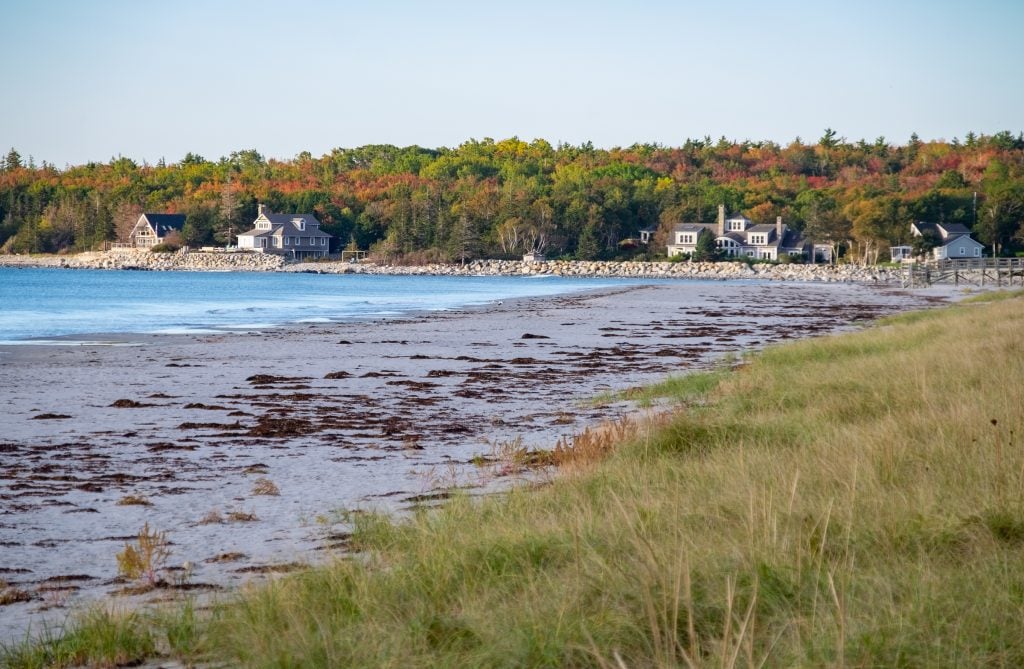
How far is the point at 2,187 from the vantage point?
172 metres

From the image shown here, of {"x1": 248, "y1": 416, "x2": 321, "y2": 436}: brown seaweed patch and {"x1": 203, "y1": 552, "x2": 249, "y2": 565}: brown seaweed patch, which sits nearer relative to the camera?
{"x1": 203, "y1": 552, "x2": 249, "y2": 565}: brown seaweed patch

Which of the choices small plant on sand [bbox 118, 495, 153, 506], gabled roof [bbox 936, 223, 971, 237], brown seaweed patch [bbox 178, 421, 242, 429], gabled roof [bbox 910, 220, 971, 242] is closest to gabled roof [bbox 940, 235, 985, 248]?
gabled roof [bbox 910, 220, 971, 242]

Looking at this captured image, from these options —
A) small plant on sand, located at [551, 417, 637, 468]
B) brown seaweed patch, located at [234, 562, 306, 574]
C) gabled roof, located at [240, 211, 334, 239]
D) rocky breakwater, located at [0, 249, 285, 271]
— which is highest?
gabled roof, located at [240, 211, 334, 239]

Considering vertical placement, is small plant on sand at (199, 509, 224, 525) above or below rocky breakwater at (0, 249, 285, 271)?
below

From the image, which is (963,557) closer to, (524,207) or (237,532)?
(237,532)

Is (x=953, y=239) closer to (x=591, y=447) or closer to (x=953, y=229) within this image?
(x=953, y=229)

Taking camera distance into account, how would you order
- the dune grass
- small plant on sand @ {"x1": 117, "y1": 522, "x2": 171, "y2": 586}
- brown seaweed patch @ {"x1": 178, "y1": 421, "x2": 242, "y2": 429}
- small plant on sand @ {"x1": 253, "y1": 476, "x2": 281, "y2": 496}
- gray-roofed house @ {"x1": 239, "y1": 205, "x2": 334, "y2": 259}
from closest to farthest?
1. the dune grass
2. small plant on sand @ {"x1": 117, "y1": 522, "x2": 171, "y2": 586}
3. small plant on sand @ {"x1": 253, "y1": 476, "x2": 281, "y2": 496}
4. brown seaweed patch @ {"x1": 178, "y1": 421, "x2": 242, "y2": 429}
5. gray-roofed house @ {"x1": 239, "y1": 205, "x2": 334, "y2": 259}

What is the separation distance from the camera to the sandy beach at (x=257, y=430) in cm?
715

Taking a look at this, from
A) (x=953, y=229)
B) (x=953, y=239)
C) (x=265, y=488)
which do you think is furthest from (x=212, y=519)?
(x=953, y=229)

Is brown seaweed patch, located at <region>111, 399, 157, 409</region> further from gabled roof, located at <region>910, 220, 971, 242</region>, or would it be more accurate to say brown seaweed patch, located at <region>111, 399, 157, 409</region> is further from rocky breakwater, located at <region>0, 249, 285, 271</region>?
rocky breakwater, located at <region>0, 249, 285, 271</region>

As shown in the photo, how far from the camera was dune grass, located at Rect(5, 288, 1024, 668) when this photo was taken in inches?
165

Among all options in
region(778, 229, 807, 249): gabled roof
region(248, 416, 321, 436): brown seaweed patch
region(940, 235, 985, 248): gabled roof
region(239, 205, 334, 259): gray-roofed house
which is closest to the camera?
region(248, 416, 321, 436): brown seaweed patch

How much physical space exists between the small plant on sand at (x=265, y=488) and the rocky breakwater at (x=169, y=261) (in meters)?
126

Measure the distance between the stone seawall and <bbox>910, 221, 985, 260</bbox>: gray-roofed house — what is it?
583 inches
